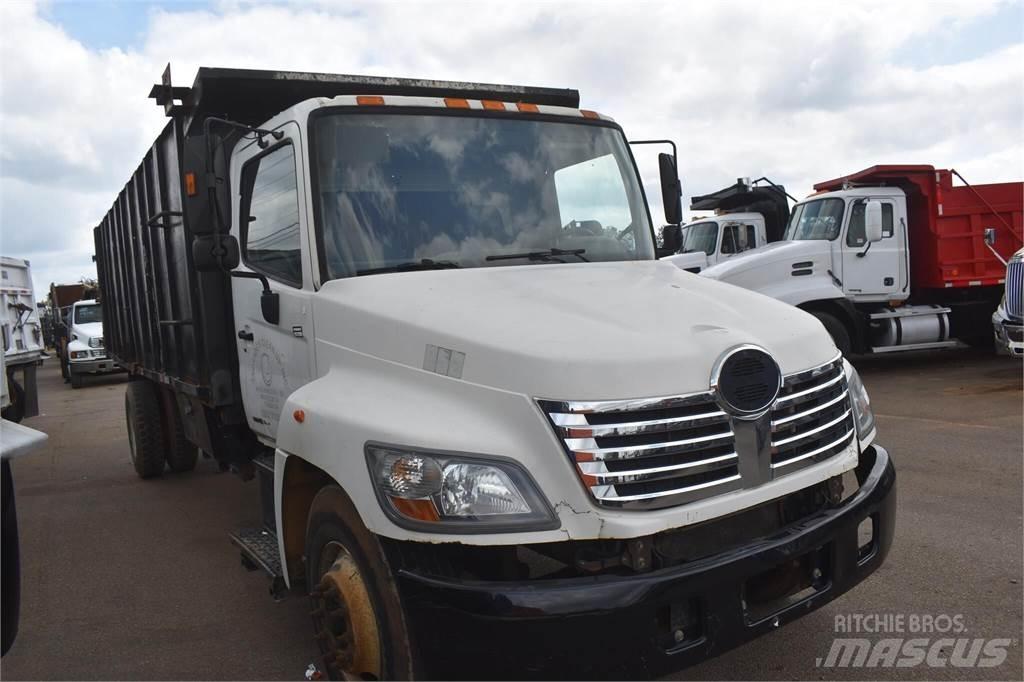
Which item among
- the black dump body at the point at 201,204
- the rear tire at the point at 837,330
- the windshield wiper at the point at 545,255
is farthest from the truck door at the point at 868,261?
the windshield wiper at the point at 545,255

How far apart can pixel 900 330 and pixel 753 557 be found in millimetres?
11021

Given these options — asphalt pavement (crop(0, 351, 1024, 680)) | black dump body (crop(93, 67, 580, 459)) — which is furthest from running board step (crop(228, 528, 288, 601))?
black dump body (crop(93, 67, 580, 459))

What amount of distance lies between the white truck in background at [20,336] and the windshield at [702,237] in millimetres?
11643

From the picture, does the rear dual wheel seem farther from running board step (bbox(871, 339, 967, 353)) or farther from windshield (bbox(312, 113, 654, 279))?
running board step (bbox(871, 339, 967, 353))

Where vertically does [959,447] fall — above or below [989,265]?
below

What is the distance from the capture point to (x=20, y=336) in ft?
31.2

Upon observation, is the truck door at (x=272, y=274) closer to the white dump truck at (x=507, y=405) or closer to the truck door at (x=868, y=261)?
the white dump truck at (x=507, y=405)

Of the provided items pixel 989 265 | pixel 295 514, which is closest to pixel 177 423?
pixel 295 514

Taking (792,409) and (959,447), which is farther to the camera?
(959,447)

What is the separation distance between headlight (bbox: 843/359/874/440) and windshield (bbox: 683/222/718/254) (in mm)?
13386

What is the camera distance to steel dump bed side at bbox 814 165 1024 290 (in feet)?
41.4

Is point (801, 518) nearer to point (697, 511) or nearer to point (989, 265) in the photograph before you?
point (697, 511)

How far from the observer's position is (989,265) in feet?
42.3

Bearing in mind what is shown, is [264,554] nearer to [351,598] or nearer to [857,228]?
[351,598]
